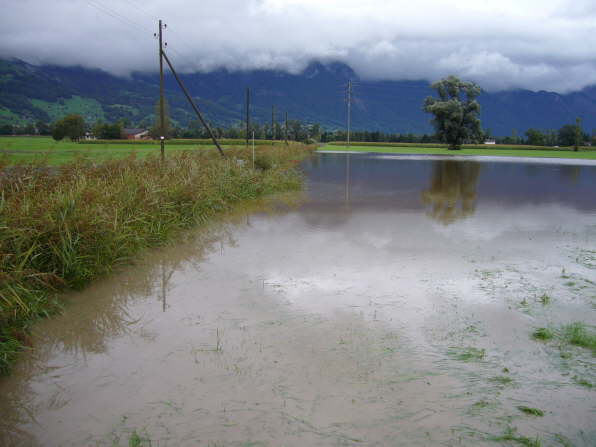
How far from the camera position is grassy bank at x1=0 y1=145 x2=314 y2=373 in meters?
5.20

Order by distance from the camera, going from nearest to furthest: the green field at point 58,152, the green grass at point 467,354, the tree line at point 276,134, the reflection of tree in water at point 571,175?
the green grass at point 467,354 → the green field at point 58,152 → the reflection of tree in water at point 571,175 → the tree line at point 276,134

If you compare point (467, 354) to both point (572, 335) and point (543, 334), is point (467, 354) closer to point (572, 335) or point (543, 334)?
point (543, 334)

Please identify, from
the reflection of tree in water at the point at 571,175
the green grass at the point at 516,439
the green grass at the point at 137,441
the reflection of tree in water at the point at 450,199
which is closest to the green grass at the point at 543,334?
the green grass at the point at 516,439

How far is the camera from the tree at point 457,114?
75812 millimetres

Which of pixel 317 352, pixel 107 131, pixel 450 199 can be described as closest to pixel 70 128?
pixel 107 131

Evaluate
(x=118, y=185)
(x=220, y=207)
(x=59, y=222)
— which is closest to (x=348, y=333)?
(x=59, y=222)

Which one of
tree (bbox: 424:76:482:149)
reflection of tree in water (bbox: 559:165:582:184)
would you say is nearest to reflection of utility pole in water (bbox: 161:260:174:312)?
reflection of tree in water (bbox: 559:165:582:184)

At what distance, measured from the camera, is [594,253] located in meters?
8.70

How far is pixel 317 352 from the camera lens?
182 inches

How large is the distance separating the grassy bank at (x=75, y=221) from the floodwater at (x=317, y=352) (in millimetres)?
330

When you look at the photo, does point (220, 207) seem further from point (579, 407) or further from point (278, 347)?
point (579, 407)

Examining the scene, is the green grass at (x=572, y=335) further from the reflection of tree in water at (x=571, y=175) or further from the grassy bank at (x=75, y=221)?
the reflection of tree in water at (x=571, y=175)

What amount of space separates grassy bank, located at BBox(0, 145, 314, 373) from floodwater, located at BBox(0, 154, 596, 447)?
0.33m

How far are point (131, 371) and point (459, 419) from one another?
280cm
